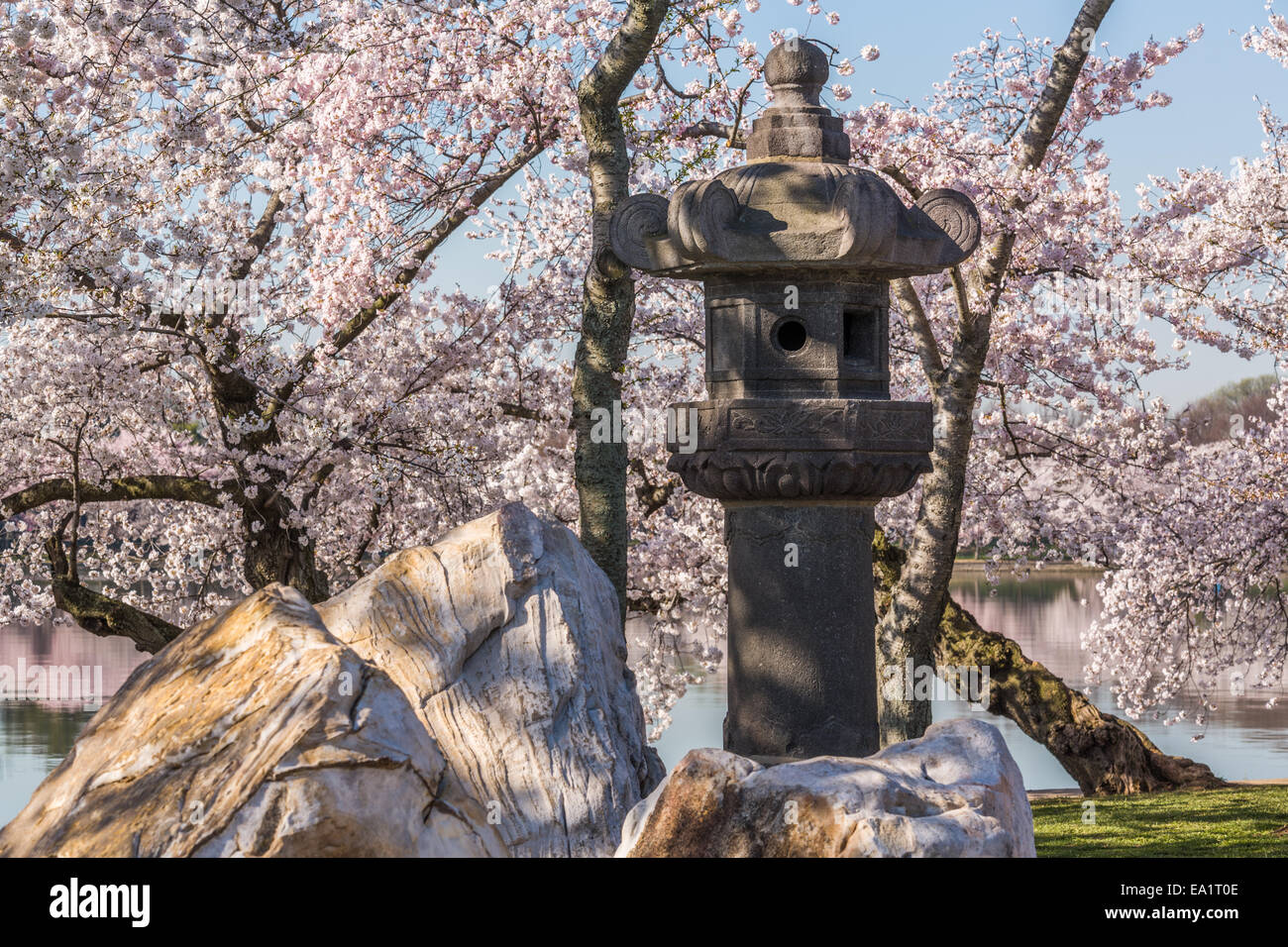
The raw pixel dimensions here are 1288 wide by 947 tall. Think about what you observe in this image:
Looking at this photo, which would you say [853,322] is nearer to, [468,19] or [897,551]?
[468,19]

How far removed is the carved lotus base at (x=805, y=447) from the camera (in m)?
6.59

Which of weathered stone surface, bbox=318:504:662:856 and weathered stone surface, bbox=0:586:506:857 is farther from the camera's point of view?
weathered stone surface, bbox=318:504:662:856

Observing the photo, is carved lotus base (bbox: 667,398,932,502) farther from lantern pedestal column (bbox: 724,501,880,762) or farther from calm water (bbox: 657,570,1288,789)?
calm water (bbox: 657,570,1288,789)

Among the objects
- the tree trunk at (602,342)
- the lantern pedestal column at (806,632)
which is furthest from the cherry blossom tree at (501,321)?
the lantern pedestal column at (806,632)

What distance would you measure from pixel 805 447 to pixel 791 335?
68 centimetres

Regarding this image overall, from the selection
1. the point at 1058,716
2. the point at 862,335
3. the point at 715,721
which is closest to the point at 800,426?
the point at 862,335

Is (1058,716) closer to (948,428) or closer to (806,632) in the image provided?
(948,428)

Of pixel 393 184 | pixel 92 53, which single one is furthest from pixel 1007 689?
pixel 92 53

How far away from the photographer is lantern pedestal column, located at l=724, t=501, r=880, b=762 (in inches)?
264

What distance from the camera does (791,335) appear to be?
6.93 metres

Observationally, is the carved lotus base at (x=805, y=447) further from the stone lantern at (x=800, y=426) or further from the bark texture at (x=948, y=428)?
the bark texture at (x=948, y=428)

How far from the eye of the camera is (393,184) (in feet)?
38.6

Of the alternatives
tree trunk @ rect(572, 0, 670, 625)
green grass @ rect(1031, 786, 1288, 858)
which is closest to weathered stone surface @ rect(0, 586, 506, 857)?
tree trunk @ rect(572, 0, 670, 625)

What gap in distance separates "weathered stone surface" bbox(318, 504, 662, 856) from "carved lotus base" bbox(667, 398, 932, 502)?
103 centimetres
